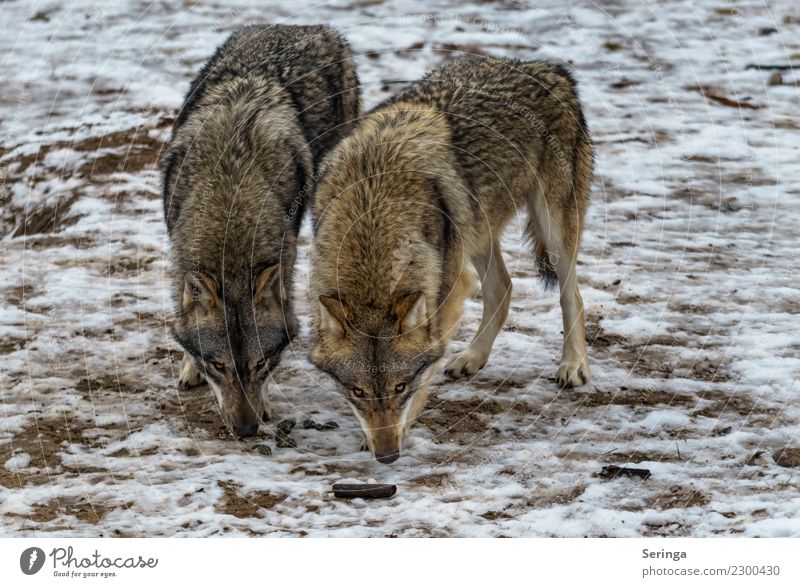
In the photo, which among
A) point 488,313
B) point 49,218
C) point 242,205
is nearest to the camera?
point 242,205

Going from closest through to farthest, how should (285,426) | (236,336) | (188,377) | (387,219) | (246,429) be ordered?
(387,219), (236,336), (246,429), (285,426), (188,377)

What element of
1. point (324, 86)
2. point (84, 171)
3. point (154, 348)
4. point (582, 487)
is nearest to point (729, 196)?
point (324, 86)

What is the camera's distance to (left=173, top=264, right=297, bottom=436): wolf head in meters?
6.93

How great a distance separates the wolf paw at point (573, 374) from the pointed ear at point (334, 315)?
250cm

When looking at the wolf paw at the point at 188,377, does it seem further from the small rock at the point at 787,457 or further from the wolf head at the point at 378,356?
the small rock at the point at 787,457

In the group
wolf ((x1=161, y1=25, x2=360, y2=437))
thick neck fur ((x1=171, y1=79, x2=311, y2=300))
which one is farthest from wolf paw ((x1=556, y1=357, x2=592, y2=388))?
thick neck fur ((x1=171, y1=79, x2=311, y2=300))

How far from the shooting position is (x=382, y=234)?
6.70 m

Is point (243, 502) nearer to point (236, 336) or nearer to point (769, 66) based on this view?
point (236, 336)

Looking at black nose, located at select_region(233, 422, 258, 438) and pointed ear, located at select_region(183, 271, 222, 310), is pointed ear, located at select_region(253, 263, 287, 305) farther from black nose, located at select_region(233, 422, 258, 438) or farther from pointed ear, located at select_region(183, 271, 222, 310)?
black nose, located at select_region(233, 422, 258, 438)

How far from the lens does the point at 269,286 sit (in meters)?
7.05

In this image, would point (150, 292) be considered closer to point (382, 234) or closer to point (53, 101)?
point (382, 234)

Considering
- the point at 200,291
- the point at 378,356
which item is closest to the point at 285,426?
the point at 200,291

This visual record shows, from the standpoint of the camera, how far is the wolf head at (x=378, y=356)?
6.45 meters

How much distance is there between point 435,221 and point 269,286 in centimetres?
132
